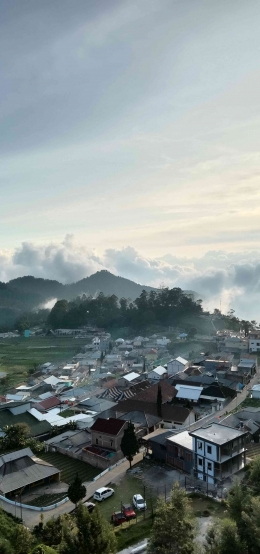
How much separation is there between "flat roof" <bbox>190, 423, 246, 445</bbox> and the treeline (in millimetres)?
59229

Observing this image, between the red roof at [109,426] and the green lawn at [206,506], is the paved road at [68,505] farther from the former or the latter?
the green lawn at [206,506]

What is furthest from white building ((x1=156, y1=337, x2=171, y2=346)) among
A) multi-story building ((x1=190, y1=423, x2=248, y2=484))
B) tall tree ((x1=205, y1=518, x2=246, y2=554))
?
tall tree ((x1=205, y1=518, x2=246, y2=554))

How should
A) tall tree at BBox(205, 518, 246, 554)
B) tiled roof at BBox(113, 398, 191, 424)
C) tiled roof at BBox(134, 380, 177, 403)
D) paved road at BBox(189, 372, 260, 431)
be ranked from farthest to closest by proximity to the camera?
tiled roof at BBox(134, 380, 177, 403), tiled roof at BBox(113, 398, 191, 424), paved road at BBox(189, 372, 260, 431), tall tree at BBox(205, 518, 246, 554)

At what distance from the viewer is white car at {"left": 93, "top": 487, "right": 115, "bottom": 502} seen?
1783 centimetres

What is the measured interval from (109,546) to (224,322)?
225ft

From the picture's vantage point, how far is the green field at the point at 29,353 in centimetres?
5389

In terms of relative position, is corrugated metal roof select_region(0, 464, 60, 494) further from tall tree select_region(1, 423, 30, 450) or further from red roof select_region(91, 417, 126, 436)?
tall tree select_region(1, 423, 30, 450)

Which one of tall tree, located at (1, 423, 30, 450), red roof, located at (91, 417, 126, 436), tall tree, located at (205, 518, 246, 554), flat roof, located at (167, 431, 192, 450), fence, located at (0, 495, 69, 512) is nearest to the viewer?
tall tree, located at (205, 518, 246, 554)

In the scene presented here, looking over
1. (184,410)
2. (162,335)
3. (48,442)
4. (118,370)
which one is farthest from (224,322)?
(48,442)

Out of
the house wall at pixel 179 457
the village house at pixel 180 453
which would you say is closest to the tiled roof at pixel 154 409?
the village house at pixel 180 453

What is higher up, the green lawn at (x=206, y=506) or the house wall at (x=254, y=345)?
the house wall at (x=254, y=345)

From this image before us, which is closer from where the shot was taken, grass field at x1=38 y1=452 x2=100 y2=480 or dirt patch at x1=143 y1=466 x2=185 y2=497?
dirt patch at x1=143 y1=466 x2=185 y2=497

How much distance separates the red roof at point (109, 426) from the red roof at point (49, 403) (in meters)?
12.0

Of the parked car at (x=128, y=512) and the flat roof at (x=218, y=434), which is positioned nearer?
the parked car at (x=128, y=512)
